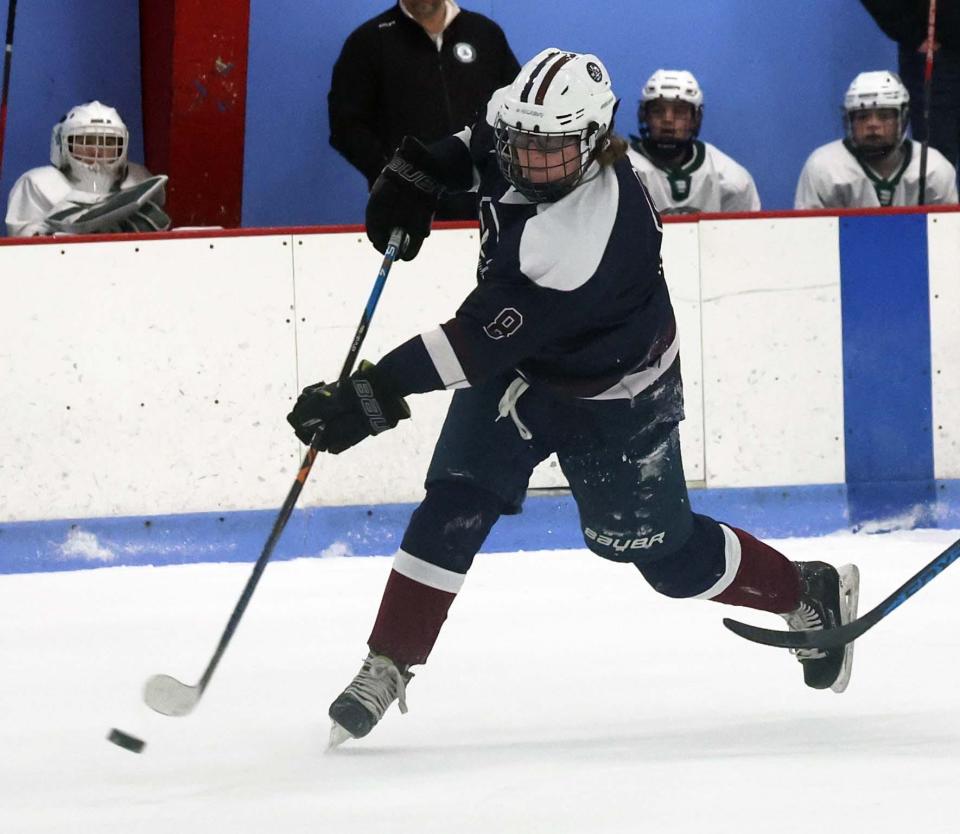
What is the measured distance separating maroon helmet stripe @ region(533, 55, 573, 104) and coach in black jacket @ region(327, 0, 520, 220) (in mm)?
2358

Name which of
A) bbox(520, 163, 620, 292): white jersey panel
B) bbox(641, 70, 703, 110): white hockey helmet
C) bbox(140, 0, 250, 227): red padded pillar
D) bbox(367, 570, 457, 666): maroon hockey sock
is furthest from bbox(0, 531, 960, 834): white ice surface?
bbox(641, 70, 703, 110): white hockey helmet

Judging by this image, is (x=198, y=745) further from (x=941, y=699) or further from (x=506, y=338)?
(x=941, y=699)

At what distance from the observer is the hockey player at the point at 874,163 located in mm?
5641

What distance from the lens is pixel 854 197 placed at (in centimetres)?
566

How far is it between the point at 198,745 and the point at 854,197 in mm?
3373

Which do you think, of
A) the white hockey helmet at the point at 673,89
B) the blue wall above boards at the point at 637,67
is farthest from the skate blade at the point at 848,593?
the blue wall above boards at the point at 637,67

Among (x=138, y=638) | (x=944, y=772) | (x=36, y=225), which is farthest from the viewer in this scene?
(x=36, y=225)

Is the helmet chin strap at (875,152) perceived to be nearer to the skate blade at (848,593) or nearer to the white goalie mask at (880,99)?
the white goalie mask at (880,99)

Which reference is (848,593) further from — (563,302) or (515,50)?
(515,50)

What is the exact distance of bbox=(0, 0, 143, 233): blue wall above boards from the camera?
6219mm

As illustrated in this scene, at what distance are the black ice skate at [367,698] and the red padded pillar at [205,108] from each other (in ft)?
9.97

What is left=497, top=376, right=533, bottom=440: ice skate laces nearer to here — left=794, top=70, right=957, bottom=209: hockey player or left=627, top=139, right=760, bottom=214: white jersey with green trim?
→ left=627, top=139, right=760, bottom=214: white jersey with green trim

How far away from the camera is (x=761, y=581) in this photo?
3.11 metres

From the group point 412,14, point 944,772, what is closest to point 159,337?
point 412,14
